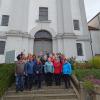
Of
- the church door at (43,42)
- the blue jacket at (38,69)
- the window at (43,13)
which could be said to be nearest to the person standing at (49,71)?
the blue jacket at (38,69)

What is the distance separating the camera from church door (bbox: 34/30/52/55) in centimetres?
2531

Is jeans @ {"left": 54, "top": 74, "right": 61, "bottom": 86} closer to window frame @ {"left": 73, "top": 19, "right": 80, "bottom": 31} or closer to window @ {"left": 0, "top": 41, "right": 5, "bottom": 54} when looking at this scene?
window @ {"left": 0, "top": 41, "right": 5, "bottom": 54}

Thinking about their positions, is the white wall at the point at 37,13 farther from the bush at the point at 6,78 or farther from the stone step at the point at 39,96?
the stone step at the point at 39,96

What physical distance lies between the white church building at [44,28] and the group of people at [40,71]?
1031 centimetres

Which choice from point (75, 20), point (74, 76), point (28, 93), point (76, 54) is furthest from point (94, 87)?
point (75, 20)

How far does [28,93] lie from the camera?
12.4 meters

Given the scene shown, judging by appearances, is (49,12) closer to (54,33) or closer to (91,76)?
(54,33)

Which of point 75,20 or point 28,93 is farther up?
point 75,20

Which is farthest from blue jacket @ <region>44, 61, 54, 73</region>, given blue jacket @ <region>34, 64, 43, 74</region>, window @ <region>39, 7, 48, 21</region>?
window @ <region>39, 7, 48, 21</region>

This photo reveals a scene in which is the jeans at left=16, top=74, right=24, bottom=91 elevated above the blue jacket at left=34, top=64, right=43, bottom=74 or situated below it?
below

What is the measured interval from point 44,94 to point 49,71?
1767 mm

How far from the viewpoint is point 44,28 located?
1023 inches

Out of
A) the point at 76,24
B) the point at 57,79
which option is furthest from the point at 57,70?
the point at 76,24

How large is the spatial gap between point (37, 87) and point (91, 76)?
154 inches
